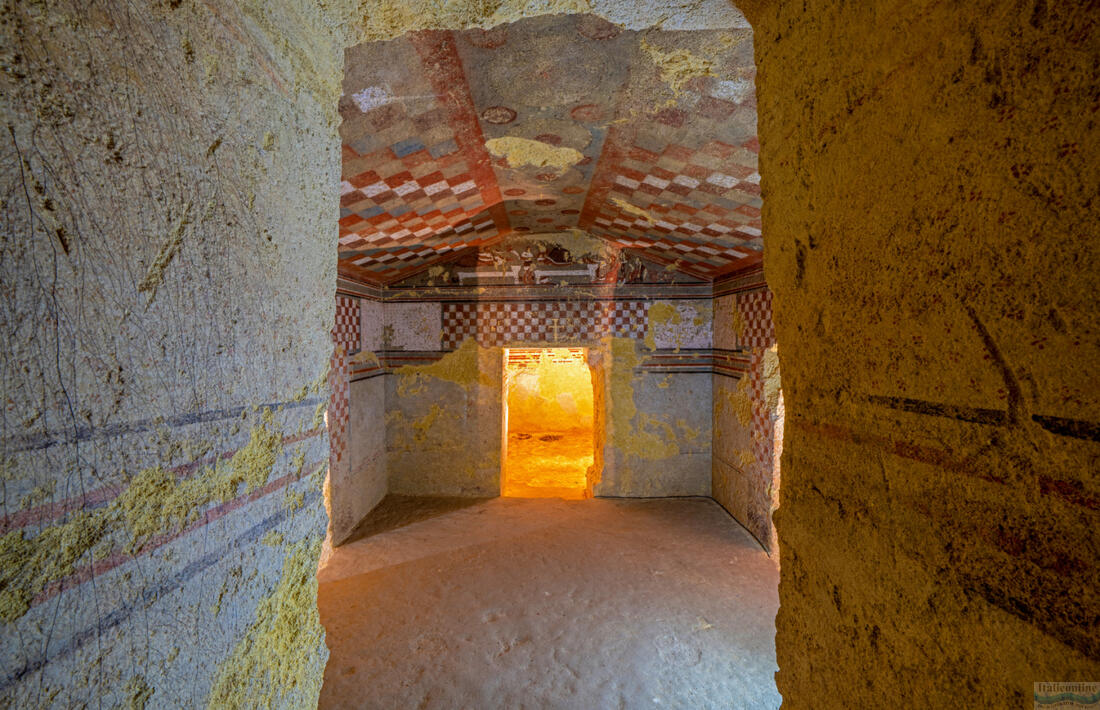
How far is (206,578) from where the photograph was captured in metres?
0.80

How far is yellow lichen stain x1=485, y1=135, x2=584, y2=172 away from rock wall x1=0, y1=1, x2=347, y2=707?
1855 millimetres

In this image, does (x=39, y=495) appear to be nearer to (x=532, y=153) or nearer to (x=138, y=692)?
(x=138, y=692)

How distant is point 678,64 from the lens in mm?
1985

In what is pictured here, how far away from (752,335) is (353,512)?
4007 mm

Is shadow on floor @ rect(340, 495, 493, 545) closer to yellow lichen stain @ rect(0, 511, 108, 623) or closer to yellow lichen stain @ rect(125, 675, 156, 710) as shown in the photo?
yellow lichen stain @ rect(125, 675, 156, 710)

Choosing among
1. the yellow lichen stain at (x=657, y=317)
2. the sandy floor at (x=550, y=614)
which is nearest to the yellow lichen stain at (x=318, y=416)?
the sandy floor at (x=550, y=614)

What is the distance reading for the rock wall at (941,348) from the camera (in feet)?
1.73

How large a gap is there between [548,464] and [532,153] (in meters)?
5.38

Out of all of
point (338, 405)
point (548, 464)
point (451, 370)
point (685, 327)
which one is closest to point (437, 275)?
point (451, 370)

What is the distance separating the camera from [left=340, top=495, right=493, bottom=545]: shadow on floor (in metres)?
4.77

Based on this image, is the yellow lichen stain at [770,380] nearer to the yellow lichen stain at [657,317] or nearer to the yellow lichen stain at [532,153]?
the yellow lichen stain at [657,317]

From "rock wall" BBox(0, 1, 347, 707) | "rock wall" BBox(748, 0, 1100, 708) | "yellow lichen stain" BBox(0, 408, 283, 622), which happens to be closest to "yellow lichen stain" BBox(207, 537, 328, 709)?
"rock wall" BBox(0, 1, 347, 707)

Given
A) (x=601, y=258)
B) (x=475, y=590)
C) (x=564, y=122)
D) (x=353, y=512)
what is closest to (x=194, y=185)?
(x=564, y=122)

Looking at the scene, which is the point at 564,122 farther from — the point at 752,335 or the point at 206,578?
the point at 752,335
